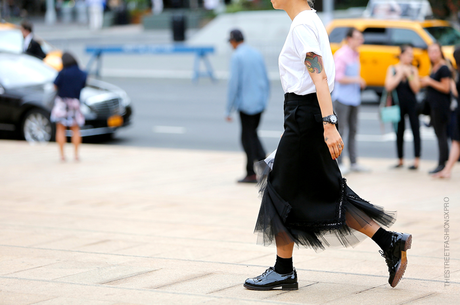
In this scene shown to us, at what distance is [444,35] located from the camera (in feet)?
55.6

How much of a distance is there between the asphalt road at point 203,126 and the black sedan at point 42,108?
638 millimetres

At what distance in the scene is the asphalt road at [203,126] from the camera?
469 inches

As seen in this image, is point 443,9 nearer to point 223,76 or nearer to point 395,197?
point 223,76

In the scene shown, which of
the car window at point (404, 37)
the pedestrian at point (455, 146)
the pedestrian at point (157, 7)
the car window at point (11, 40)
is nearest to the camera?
the pedestrian at point (455, 146)

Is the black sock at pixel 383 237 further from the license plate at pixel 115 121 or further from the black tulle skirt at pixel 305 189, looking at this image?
the license plate at pixel 115 121

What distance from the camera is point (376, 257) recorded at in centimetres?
479

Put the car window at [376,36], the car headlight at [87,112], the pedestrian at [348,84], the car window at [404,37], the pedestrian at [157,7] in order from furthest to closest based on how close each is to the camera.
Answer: the pedestrian at [157,7]
the car window at [376,36]
the car window at [404,37]
the car headlight at [87,112]
the pedestrian at [348,84]

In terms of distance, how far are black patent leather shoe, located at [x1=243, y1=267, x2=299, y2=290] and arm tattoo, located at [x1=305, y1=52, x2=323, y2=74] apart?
1171 millimetres

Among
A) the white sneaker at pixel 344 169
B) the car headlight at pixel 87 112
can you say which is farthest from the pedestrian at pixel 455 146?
the car headlight at pixel 87 112

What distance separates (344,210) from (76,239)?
2346 mm

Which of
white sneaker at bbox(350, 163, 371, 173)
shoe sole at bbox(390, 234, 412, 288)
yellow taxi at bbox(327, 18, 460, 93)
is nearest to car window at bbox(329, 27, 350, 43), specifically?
yellow taxi at bbox(327, 18, 460, 93)

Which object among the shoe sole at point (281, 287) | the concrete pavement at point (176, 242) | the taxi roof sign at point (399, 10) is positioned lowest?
the concrete pavement at point (176, 242)

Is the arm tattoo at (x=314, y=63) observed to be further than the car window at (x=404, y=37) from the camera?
No

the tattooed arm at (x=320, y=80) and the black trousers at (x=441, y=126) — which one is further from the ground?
the tattooed arm at (x=320, y=80)
